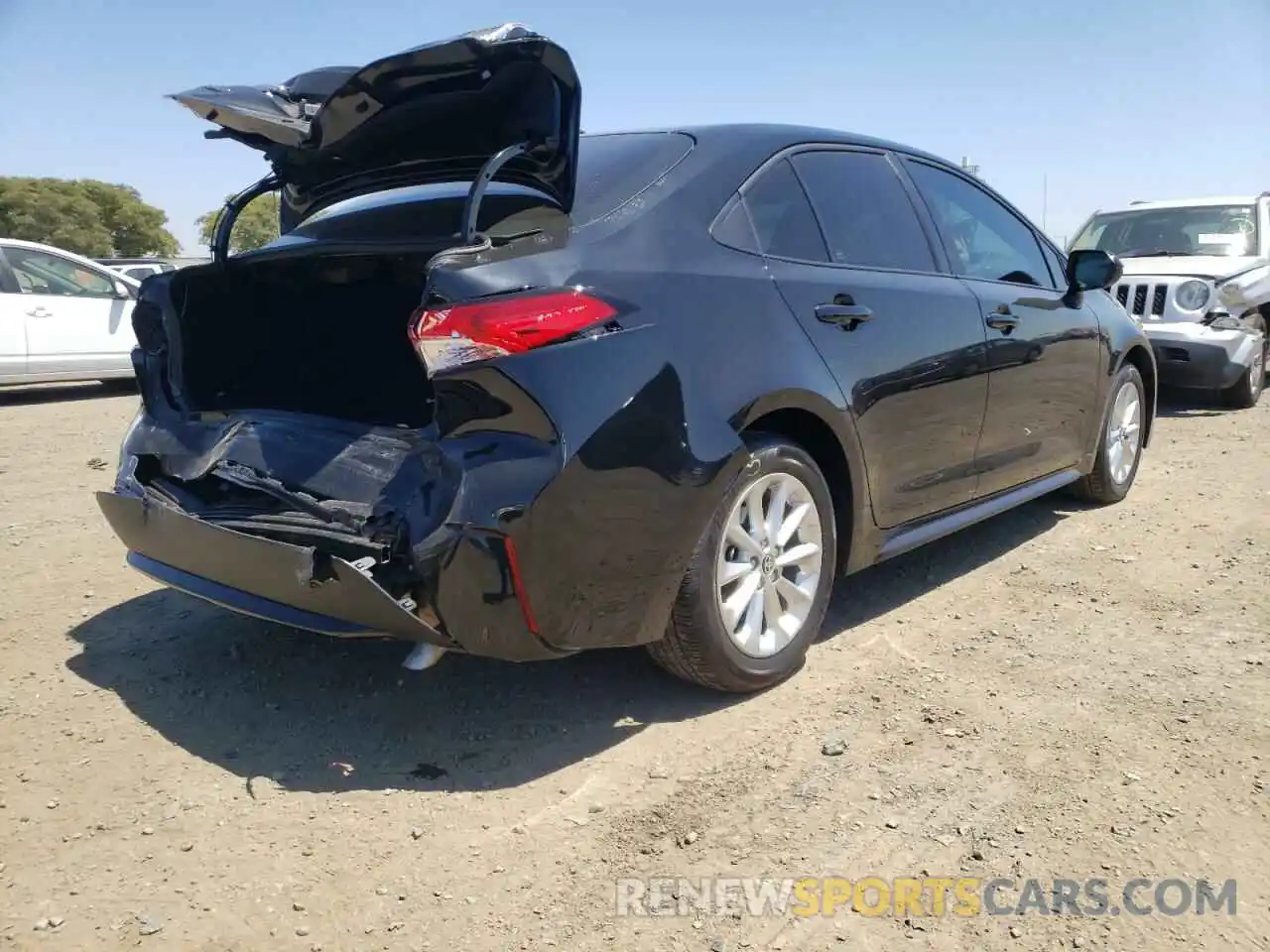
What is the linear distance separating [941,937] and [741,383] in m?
1.45

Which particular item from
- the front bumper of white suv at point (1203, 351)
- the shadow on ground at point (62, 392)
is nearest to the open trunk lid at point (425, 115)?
the front bumper of white suv at point (1203, 351)

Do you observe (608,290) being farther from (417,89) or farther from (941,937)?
(941,937)

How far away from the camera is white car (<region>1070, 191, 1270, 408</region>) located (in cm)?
824

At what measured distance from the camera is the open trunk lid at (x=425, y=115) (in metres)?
2.63

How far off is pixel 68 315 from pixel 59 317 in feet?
0.33

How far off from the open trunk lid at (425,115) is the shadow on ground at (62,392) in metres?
8.83

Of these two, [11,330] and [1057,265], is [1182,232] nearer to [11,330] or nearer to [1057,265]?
[1057,265]

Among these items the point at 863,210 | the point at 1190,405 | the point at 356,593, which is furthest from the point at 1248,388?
the point at 356,593

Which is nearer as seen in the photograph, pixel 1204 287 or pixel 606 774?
pixel 606 774

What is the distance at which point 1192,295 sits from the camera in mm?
8344

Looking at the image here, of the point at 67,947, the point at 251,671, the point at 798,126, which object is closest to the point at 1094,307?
the point at 798,126

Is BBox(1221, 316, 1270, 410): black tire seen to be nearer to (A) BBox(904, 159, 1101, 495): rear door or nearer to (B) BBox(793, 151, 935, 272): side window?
(A) BBox(904, 159, 1101, 495): rear door

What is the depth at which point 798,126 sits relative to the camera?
3.55 meters

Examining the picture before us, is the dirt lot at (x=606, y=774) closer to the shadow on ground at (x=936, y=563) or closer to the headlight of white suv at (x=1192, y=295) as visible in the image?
the shadow on ground at (x=936, y=563)
